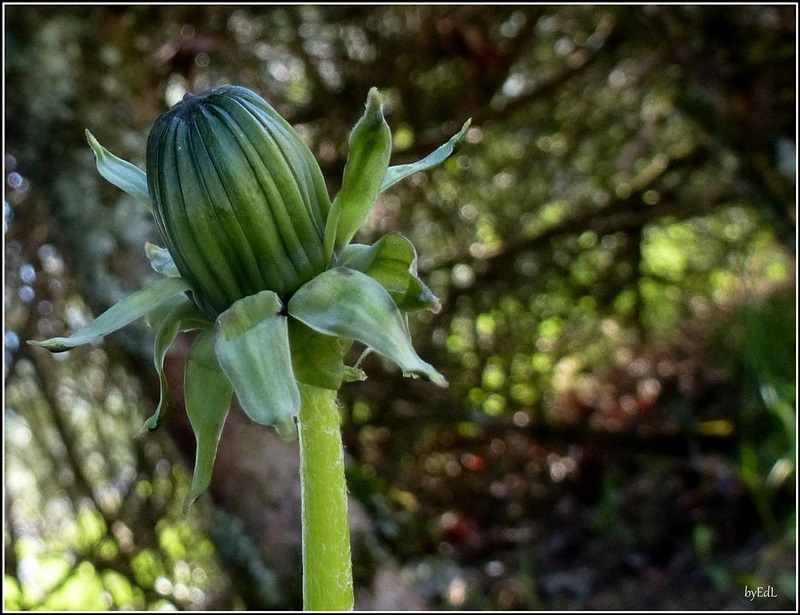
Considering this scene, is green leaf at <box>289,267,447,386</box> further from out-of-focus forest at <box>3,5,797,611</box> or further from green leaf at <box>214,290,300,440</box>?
out-of-focus forest at <box>3,5,797,611</box>

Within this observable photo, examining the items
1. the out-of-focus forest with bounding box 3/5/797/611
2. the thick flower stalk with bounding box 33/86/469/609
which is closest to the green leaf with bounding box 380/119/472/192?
the thick flower stalk with bounding box 33/86/469/609

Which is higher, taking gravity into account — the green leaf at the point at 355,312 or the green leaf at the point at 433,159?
the green leaf at the point at 433,159

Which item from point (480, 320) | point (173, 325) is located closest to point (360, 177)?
point (173, 325)

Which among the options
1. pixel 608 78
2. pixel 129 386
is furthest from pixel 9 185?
pixel 608 78

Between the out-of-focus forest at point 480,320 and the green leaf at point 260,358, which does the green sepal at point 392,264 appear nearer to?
the green leaf at point 260,358

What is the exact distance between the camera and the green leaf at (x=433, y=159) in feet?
1.49

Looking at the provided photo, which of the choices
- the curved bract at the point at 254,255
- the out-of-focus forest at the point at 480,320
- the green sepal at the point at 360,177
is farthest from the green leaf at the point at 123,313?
the out-of-focus forest at the point at 480,320

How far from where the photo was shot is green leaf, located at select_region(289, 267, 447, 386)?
390 mm

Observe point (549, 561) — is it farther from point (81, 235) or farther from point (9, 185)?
point (9, 185)

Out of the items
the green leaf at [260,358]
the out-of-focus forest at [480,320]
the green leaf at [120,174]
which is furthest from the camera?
the out-of-focus forest at [480,320]

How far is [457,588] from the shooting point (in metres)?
1.72

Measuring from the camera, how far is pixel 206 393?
444 mm

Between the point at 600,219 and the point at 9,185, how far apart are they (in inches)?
68.8

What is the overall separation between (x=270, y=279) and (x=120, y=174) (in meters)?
0.16
